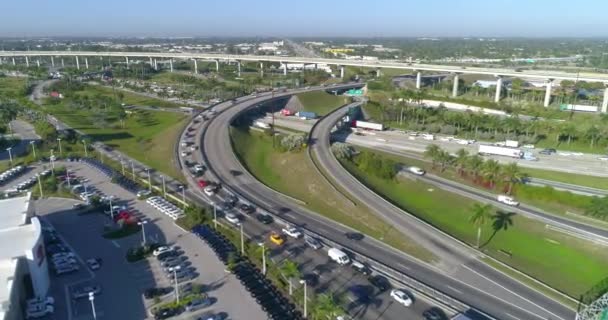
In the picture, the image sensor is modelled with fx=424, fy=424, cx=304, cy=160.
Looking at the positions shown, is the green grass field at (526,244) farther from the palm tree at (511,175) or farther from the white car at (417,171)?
the palm tree at (511,175)

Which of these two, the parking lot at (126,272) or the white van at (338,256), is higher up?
the white van at (338,256)

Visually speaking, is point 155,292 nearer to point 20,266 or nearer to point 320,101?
point 20,266

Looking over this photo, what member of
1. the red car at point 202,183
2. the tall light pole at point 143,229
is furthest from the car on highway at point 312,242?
the red car at point 202,183

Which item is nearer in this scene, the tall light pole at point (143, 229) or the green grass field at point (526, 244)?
the green grass field at point (526, 244)

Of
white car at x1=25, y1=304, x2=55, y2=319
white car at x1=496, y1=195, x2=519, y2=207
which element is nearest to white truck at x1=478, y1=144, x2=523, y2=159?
white car at x1=496, y1=195, x2=519, y2=207

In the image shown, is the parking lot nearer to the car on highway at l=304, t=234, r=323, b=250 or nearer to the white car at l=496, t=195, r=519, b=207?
the car on highway at l=304, t=234, r=323, b=250

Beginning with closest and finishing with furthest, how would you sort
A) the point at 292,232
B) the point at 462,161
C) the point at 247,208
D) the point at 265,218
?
1. the point at 292,232
2. the point at 265,218
3. the point at 247,208
4. the point at 462,161

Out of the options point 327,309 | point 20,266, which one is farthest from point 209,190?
point 327,309
